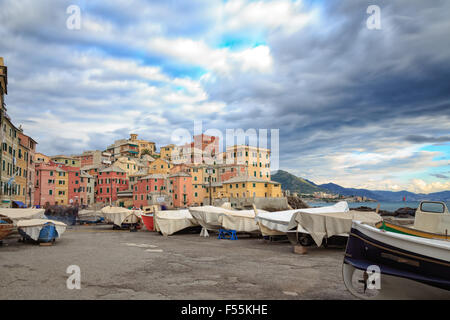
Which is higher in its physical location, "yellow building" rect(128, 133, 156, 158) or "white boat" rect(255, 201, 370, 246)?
"yellow building" rect(128, 133, 156, 158)

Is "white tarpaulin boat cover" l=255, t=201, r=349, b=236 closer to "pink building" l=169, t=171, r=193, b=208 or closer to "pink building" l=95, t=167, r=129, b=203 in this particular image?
"pink building" l=169, t=171, r=193, b=208

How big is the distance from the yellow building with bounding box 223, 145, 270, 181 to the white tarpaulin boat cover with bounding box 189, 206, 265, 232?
2835 inches

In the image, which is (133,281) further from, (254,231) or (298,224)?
(254,231)

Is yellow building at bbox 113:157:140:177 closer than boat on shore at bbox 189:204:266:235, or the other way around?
boat on shore at bbox 189:204:266:235

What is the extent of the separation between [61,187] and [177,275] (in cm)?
7815

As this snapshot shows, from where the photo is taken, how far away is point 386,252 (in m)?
7.03

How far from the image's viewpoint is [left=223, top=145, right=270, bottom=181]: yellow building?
98375 mm

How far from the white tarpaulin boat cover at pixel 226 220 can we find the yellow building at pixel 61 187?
64.8m

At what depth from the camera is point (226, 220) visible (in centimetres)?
2236

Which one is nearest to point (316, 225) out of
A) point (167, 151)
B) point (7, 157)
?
point (7, 157)

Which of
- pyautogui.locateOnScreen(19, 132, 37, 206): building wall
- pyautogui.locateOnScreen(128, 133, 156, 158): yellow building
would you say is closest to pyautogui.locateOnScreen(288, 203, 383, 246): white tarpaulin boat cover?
pyautogui.locateOnScreen(19, 132, 37, 206): building wall

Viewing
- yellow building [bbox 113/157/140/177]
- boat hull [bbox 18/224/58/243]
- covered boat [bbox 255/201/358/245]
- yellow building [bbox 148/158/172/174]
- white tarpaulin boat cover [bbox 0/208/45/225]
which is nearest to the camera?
covered boat [bbox 255/201/358/245]

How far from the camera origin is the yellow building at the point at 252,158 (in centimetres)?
9838

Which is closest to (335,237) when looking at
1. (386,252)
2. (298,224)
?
(298,224)
